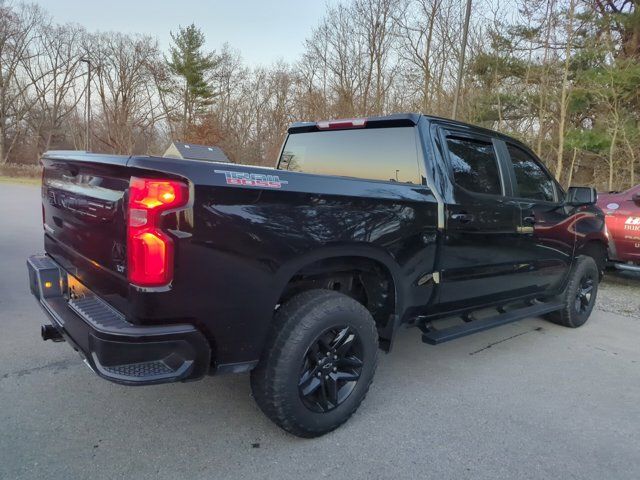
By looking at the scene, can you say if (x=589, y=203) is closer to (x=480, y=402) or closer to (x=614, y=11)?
(x=480, y=402)

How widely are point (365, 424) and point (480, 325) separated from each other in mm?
1333

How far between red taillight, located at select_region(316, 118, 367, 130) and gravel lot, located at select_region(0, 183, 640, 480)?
1978 millimetres

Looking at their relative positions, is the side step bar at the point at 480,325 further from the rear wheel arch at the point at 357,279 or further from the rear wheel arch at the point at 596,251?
the rear wheel arch at the point at 596,251

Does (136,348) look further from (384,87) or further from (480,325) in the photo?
(384,87)

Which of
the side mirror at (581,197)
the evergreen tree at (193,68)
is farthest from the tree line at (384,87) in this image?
the side mirror at (581,197)

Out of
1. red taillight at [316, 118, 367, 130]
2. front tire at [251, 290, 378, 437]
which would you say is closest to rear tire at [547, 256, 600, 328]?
red taillight at [316, 118, 367, 130]

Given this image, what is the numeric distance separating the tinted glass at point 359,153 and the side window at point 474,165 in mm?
361

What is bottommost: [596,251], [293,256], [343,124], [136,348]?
[136,348]

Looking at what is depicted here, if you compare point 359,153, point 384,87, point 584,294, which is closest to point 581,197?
point 584,294

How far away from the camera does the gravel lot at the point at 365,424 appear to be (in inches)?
99.2

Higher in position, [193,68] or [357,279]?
[193,68]

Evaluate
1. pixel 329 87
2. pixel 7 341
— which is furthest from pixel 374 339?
pixel 329 87

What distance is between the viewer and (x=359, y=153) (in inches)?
148

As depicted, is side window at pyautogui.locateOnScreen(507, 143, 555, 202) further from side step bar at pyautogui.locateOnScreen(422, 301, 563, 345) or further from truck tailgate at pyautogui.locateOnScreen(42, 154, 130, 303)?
truck tailgate at pyautogui.locateOnScreen(42, 154, 130, 303)
